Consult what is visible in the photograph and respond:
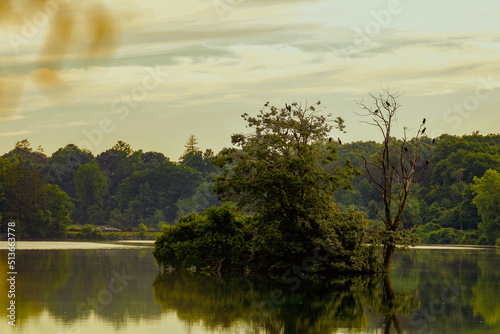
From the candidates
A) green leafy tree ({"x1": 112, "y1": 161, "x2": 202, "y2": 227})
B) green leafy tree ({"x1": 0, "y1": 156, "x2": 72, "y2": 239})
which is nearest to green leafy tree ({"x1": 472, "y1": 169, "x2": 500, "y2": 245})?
green leafy tree ({"x1": 0, "y1": 156, "x2": 72, "y2": 239})

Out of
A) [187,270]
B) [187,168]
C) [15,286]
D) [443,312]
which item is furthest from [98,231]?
[443,312]

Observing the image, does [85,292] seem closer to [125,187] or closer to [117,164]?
[125,187]

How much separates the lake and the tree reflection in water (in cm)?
3

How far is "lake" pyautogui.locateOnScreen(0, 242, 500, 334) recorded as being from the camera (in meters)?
22.6

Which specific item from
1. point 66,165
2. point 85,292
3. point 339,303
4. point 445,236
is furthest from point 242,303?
point 66,165

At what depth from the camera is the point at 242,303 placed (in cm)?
2798

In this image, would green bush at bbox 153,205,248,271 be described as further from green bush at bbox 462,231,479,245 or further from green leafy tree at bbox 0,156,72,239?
green leafy tree at bbox 0,156,72,239

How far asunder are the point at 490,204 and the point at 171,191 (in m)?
Result: 81.2

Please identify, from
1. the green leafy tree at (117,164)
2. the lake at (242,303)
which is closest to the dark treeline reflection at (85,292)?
the lake at (242,303)

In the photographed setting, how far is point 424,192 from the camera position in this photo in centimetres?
12794

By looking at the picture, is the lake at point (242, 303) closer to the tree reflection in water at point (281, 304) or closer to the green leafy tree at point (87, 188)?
the tree reflection in water at point (281, 304)

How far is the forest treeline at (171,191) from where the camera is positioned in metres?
110

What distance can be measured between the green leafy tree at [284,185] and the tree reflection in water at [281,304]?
280cm

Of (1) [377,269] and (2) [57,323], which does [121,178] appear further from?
(2) [57,323]
